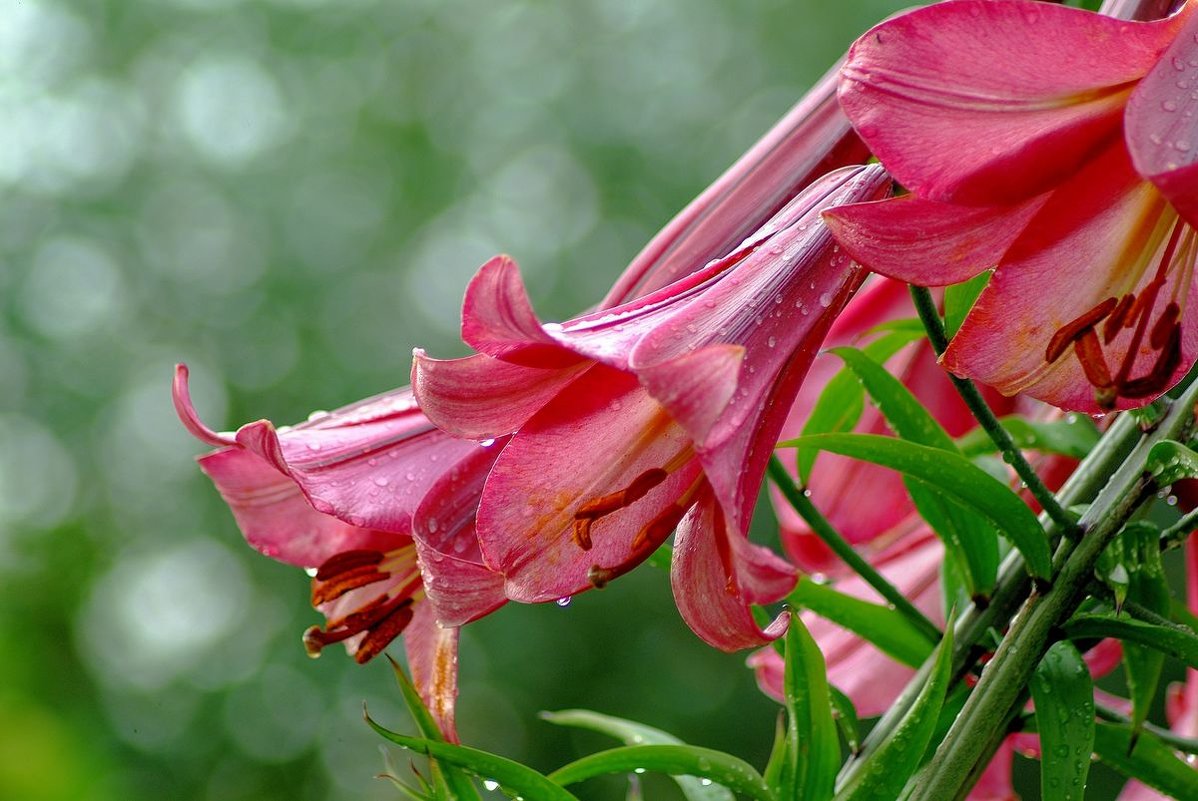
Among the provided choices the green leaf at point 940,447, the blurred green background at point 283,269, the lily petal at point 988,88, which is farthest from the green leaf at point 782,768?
the blurred green background at point 283,269

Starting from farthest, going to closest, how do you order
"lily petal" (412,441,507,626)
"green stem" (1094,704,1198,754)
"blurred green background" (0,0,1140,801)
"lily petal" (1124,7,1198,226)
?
"blurred green background" (0,0,1140,801), "green stem" (1094,704,1198,754), "lily petal" (412,441,507,626), "lily petal" (1124,7,1198,226)

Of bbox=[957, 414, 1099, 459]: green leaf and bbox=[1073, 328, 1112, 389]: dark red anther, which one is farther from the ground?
bbox=[1073, 328, 1112, 389]: dark red anther

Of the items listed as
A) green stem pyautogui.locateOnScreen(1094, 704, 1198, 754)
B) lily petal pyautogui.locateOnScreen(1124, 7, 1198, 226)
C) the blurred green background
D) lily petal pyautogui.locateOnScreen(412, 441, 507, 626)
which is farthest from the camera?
the blurred green background

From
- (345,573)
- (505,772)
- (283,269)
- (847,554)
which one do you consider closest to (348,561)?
(345,573)

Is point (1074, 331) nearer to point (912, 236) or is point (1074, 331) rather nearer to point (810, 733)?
point (912, 236)

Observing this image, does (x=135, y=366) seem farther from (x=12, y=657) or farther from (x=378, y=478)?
(x=378, y=478)

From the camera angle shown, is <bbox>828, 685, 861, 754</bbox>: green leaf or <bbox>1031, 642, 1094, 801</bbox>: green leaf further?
<bbox>828, 685, 861, 754</bbox>: green leaf

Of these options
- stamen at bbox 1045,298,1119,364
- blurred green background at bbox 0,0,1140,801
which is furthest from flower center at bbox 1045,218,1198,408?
blurred green background at bbox 0,0,1140,801

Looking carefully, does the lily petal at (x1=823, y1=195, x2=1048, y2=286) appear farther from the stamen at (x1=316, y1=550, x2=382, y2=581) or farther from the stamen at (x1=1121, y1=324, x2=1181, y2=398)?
the stamen at (x1=316, y1=550, x2=382, y2=581)
